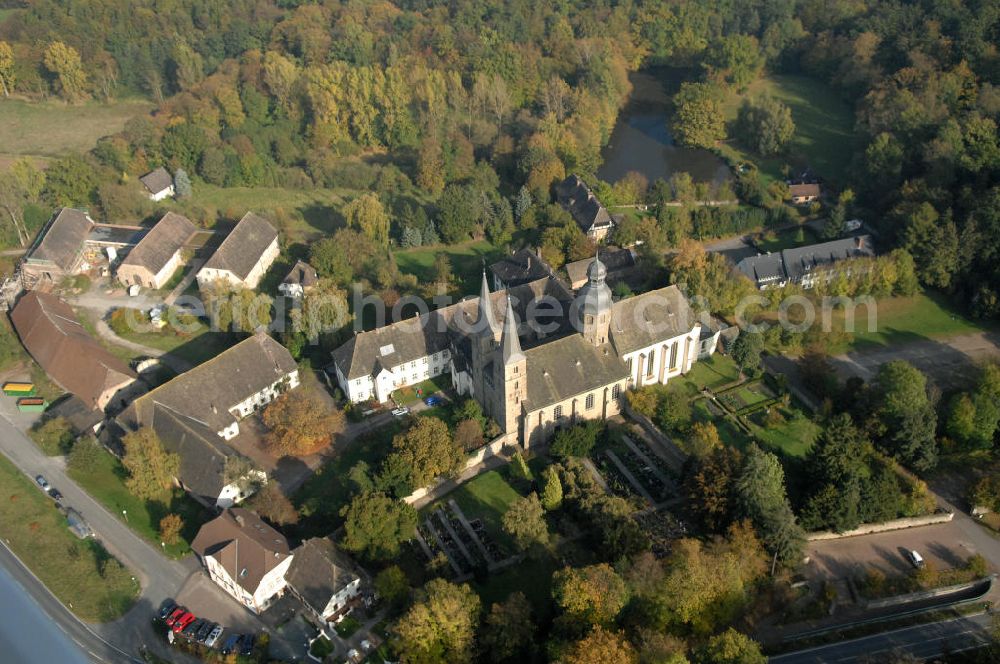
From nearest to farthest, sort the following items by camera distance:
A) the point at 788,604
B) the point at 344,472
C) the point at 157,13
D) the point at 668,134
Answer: the point at 788,604, the point at 344,472, the point at 668,134, the point at 157,13

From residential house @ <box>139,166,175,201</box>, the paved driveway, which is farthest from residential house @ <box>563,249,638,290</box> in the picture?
residential house @ <box>139,166,175,201</box>

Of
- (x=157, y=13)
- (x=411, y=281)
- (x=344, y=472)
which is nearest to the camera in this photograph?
(x=344, y=472)

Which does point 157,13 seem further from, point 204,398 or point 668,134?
point 204,398

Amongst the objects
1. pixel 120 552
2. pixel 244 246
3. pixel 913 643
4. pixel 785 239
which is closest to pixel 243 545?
pixel 120 552

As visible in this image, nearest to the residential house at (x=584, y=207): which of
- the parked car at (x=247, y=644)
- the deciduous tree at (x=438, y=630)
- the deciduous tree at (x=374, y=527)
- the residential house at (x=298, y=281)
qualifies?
the residential house at (x=298, y=281)

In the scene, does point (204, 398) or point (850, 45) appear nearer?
point (204, 398)

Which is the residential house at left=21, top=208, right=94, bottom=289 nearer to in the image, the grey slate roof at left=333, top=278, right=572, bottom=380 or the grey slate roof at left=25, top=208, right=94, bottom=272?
the grey slate roof at left=25, top=208, right=94, bottom=272

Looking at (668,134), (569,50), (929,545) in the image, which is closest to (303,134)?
(569,50)
